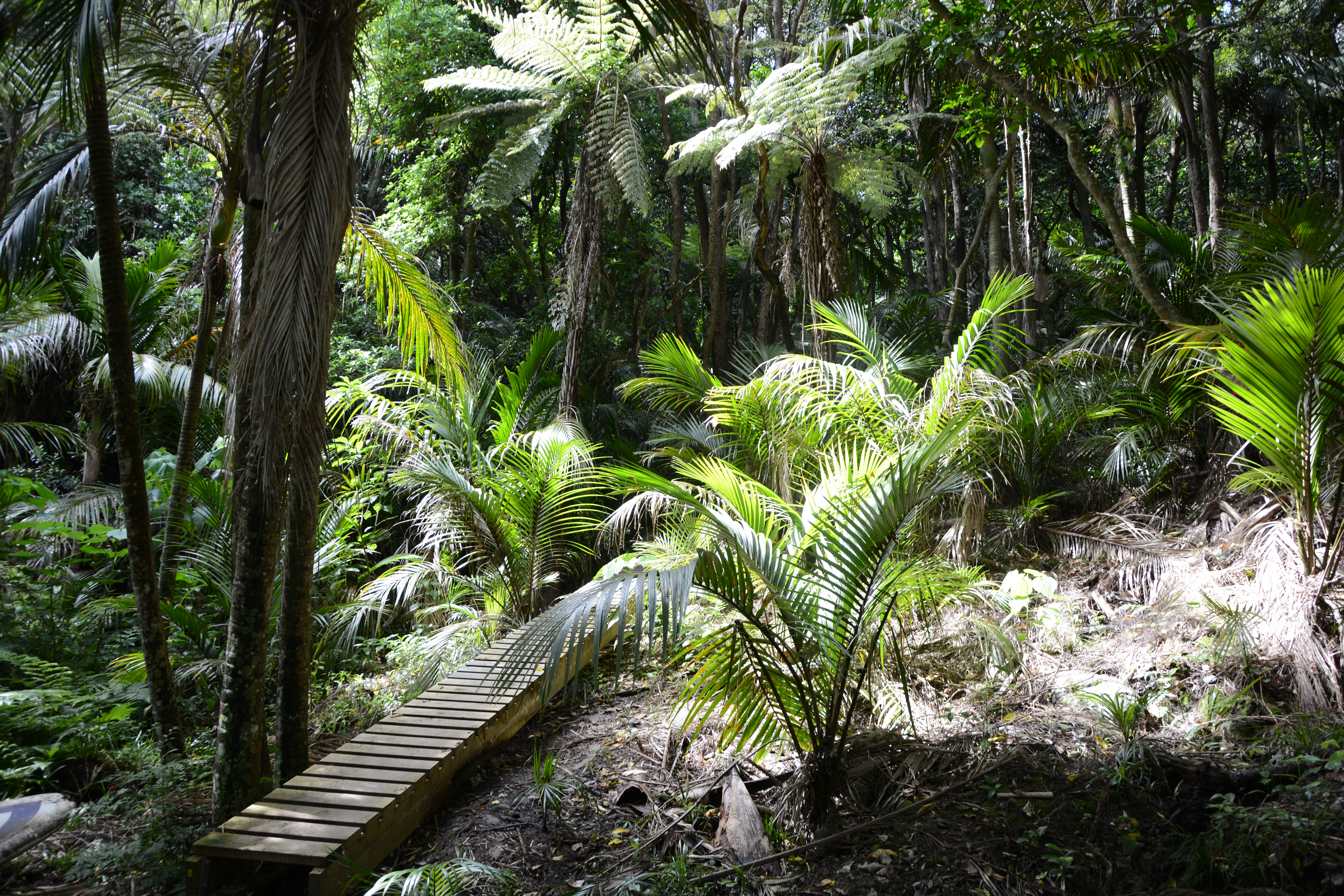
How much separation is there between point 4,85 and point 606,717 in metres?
4.81

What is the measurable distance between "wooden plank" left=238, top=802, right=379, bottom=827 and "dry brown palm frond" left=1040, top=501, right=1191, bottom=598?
14.8 feet

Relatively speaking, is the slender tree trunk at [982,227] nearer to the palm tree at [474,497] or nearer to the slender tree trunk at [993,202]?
the slender tree trunk at [993,202]

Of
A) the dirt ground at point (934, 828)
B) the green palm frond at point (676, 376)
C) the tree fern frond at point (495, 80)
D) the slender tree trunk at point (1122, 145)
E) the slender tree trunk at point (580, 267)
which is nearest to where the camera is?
the dirt ground at point (934, 828)

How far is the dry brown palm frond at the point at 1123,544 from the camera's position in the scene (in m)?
5.02

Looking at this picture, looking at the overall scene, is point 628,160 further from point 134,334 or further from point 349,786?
point 349,786

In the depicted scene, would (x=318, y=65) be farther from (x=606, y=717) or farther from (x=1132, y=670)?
(x=1132, y=670)

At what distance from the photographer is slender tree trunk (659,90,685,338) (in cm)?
1005

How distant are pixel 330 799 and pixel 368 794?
152 mm

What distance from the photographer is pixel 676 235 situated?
34.0ft

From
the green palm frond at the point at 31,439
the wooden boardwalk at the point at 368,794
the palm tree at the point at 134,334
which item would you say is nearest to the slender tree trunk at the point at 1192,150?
the wooden boardwalk at the point at 368,794

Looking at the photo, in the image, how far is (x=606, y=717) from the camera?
487 cm

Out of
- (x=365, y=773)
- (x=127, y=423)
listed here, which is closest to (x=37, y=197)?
(x=127, y=423)

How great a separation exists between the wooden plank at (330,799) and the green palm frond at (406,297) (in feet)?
8.65

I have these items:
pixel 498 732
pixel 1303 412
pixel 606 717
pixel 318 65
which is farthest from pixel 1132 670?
pixel 318 65
